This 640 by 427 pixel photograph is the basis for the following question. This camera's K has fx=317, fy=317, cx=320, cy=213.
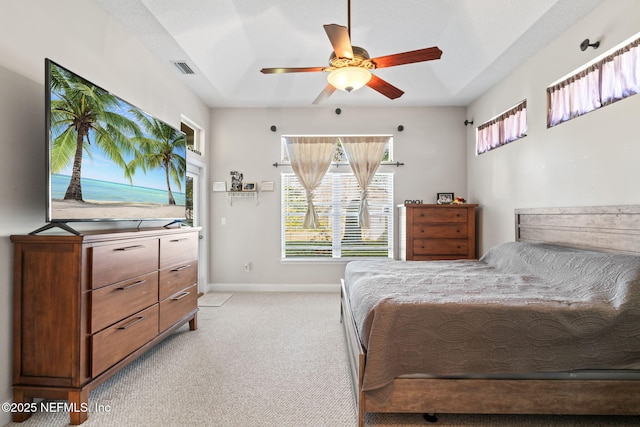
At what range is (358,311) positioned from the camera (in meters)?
2.00

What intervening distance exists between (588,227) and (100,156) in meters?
3.64

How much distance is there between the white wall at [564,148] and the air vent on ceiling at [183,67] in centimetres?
361

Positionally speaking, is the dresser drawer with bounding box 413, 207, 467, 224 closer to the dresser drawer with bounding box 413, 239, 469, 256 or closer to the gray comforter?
the dresser drawer with bounding box 413, 239, 469, 256

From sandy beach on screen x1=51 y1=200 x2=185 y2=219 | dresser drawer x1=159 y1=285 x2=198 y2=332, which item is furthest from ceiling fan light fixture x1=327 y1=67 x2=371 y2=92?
dresser drawer x1=159 y1=285 x2=198 y2=332

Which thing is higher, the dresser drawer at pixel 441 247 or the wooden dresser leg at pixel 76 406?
the dresser drawer at pixel 441 247

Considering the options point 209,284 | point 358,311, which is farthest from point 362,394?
point 209,284

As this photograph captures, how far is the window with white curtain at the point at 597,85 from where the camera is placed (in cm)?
221

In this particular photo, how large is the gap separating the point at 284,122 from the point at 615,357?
4334mm

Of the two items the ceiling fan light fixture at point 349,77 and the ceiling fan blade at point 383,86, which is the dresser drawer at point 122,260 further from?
the ceiling fan blade at point 383,86

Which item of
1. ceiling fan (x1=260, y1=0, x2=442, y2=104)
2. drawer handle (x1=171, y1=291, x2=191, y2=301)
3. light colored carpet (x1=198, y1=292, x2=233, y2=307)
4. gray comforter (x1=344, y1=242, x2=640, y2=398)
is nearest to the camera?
gray comforter (x1=344, y1=242, x2=640, y2=398)

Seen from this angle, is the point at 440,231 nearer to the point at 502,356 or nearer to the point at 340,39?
the point at 502,356

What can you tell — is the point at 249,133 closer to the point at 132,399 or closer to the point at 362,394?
the point at 132,399

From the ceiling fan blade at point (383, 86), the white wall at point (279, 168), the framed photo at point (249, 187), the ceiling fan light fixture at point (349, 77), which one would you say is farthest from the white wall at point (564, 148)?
the framed photo at point (249, 187)

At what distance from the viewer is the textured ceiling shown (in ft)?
8.89
